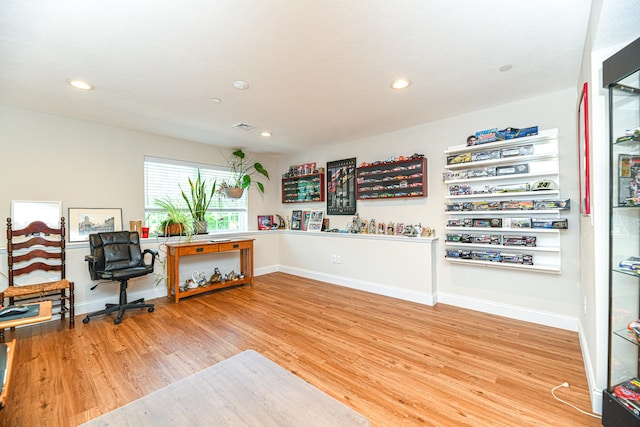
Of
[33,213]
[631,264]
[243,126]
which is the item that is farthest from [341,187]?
[33,213]

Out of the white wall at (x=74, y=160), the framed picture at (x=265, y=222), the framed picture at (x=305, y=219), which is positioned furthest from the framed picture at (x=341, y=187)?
the white wall at (x=74, y=160)

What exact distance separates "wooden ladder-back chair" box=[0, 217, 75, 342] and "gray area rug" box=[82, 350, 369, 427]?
2.76 metres

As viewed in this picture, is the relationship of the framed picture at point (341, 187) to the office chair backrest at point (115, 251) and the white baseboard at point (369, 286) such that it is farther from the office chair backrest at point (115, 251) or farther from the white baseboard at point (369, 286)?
the office chair backrest at point (115, 251)

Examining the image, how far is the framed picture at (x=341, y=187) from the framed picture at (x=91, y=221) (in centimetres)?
313

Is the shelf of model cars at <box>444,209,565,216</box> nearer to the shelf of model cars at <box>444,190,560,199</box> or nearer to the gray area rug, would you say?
the shelf of model cars at <box>444,190,560,199</box>

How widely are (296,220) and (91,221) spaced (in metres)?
3.10

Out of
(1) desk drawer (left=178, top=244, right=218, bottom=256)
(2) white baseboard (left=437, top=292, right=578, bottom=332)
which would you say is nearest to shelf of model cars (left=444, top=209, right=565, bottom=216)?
(2) white baseboard (left=437, top=292, right=578, bottom=332)

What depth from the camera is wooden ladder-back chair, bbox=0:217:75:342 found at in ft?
9.66

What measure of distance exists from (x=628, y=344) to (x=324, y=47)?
2.52 metres

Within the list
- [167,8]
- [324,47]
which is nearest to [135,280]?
[167,8]

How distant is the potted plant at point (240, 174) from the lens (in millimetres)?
4816

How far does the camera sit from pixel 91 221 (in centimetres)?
358

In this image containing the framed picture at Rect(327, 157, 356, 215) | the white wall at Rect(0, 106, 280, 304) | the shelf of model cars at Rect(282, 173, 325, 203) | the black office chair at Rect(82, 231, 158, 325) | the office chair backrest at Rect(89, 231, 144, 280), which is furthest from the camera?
the shelf of model cars at Rect(282, 173, 325, 203)

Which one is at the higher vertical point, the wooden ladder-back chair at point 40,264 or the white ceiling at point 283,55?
the white ceiling at point 283,55
